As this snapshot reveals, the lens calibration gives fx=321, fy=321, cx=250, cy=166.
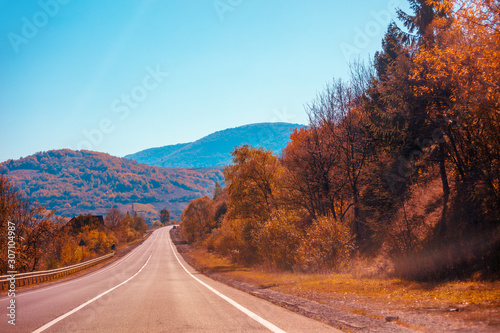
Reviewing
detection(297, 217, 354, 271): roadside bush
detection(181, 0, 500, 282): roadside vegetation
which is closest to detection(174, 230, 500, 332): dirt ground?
detection(181, 0, 500, 282): roadside vegetation

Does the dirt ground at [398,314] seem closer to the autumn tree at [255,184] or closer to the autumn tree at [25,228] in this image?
the autumn tree at [25,228]

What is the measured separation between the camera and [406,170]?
18188 millimetres

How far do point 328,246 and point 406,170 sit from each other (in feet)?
20.5

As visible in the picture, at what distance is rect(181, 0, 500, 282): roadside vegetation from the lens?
10172 mm

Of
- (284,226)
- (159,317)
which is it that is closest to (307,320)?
(159,317)

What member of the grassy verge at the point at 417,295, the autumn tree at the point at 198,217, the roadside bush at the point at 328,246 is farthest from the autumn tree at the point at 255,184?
the autumn tree at the point at 198,217

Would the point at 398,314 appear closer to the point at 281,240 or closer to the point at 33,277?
the point at 281,240

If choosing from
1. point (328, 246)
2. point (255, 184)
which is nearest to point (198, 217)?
point (255, 184)

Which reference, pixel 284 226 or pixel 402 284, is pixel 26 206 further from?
pixel 402 284

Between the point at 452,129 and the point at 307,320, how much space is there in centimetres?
1067

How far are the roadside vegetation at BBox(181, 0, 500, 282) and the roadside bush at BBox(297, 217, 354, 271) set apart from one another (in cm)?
6

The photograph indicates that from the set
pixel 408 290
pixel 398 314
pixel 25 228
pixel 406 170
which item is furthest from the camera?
pixel 25 228

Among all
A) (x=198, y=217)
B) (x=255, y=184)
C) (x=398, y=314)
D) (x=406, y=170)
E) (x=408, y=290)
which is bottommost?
(x=408, y=290)

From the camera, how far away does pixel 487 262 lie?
32.8 feet
